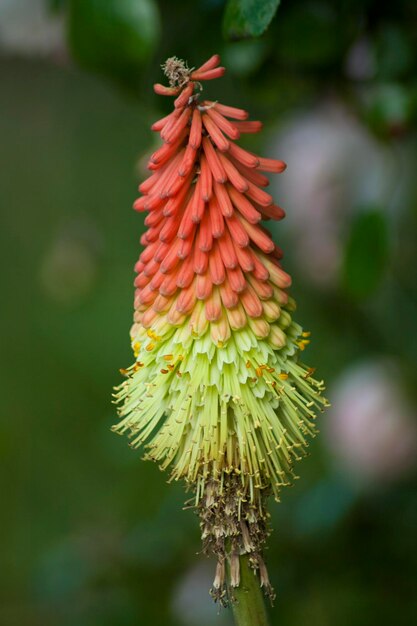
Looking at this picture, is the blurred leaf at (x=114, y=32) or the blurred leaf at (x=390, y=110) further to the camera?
the blurred leaf at (x=390, y=110)

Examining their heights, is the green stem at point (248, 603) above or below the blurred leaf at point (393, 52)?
below

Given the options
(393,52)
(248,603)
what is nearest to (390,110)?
(393,52)

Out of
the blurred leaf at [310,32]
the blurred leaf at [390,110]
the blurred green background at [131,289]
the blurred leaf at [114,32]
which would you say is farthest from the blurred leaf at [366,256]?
the blurred leaf at [114,32]

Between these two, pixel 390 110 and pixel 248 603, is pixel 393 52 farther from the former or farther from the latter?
pixel 248 603

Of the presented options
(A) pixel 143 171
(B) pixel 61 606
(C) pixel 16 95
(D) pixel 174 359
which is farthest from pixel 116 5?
(C) pixel 16 95

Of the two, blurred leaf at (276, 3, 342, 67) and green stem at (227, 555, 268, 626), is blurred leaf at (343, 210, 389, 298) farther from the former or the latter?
green stem at (227, 555, 268, 626)

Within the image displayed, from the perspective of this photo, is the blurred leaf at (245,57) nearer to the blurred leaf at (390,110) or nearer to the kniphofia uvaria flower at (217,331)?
the blurred leaf at (390,110)

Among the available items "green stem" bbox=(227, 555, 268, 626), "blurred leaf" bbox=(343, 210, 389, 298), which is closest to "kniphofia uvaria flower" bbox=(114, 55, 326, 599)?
"green stem" bbox=(227, 555, 268, 626)

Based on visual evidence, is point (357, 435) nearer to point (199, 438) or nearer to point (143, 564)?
point (143, 564)
